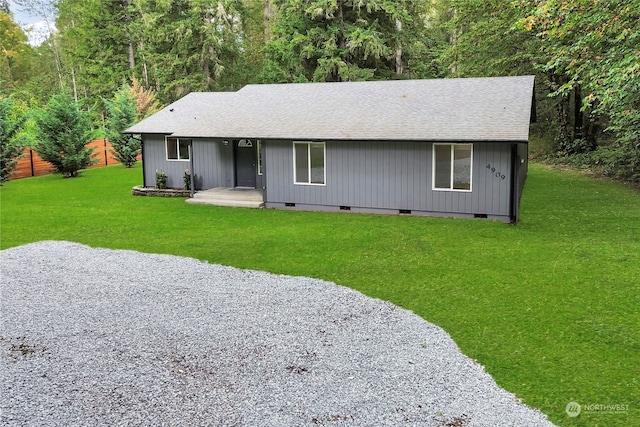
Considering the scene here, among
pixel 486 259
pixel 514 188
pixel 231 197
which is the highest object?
pixel 514 188

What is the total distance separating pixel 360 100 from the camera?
15391mm

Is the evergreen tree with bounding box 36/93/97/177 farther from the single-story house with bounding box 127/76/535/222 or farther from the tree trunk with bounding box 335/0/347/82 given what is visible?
the tree trunk with bounding box 335/0/347/82

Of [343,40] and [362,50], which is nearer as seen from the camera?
[362,50]

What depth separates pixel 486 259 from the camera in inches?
359

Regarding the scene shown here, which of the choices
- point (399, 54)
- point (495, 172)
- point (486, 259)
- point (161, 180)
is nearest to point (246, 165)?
point (161, 180)

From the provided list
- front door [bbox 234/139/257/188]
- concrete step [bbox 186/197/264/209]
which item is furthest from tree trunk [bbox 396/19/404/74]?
concrete step [bbox 186/197/264/209]

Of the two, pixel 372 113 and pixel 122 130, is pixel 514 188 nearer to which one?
pixel 372 113

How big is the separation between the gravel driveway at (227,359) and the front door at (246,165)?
28.2 ft

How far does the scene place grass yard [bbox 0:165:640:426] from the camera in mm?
5176

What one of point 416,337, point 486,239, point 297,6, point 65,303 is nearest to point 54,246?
point 65,303

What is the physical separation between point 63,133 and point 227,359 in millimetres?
18023

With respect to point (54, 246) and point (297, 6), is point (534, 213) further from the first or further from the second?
point (297, 6)

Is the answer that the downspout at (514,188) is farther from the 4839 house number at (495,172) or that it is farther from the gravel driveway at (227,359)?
the gravel driveway at (227,359)
